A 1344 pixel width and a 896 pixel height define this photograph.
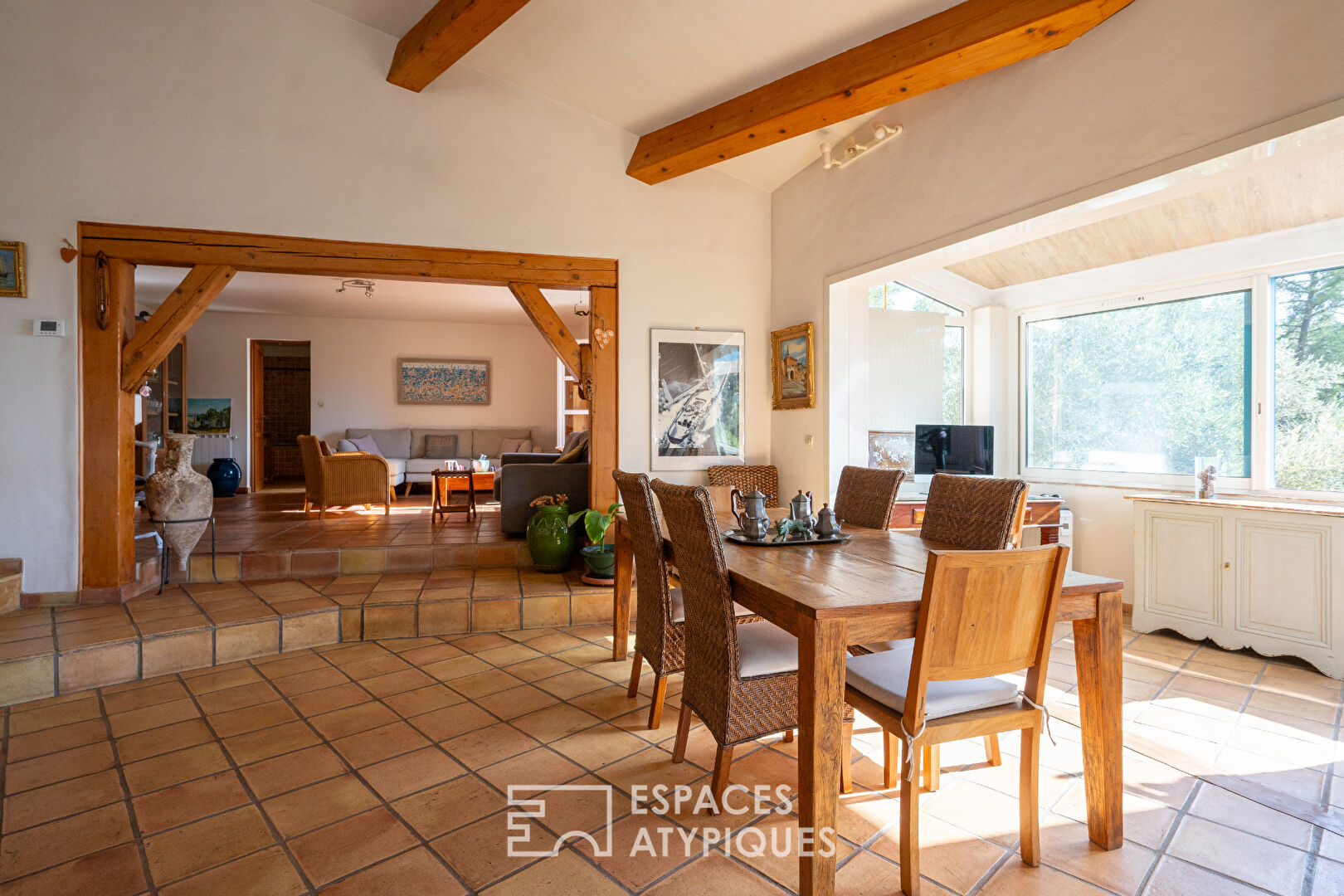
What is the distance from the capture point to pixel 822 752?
159 cm

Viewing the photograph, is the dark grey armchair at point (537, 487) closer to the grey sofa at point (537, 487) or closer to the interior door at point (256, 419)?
the grey sofa at point (537, 487)

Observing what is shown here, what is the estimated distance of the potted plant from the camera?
4.43 meters

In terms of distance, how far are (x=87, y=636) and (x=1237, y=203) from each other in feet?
20.5

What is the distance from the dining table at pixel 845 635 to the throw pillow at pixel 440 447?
7580 millimetres

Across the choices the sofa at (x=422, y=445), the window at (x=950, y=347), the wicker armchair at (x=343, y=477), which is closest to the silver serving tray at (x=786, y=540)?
the window at (x=950, y=347)

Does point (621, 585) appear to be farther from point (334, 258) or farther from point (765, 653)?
Result: point (334, 258)

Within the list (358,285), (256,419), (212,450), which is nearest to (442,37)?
(358,285)

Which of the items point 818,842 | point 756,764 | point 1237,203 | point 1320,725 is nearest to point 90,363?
point 756,764

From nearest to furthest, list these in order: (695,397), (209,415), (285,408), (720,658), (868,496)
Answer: (720,658), (868,496), (695,397), (209,415), (285,408)

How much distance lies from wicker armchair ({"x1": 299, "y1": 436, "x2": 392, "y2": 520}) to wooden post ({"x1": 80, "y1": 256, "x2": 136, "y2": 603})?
2.33 m

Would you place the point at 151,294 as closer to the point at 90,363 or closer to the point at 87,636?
the point at 90,363

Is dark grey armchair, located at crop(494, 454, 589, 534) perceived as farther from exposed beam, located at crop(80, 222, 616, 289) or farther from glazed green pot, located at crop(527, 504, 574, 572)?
exposed beam, located at crop(80, 222, 616, 289)

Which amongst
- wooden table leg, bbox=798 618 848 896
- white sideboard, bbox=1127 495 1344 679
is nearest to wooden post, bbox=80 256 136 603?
wooden table leg, bbox=798 618 848 896

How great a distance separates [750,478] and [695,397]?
702 mm
